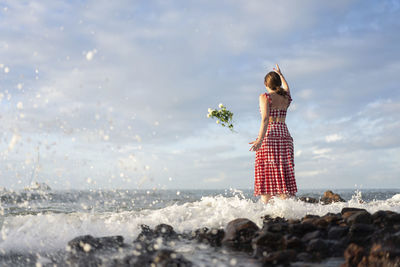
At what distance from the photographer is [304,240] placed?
4.76m

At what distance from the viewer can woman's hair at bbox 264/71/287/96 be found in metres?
8.03

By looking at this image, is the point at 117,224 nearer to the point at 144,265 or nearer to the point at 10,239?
the point at 10,239

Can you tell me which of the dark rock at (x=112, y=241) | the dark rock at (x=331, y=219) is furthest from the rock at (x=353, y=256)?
the dark rock at (x=112, y=241)

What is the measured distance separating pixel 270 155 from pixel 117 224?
147 inches

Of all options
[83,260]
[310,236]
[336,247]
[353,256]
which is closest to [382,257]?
[353,256]

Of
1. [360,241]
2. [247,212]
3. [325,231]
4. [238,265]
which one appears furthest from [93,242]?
[360,241]

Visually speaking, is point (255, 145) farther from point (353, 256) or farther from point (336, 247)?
point (353, 256)

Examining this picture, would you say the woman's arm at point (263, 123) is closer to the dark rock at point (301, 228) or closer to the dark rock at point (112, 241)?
the dark rock at point (301, 228)

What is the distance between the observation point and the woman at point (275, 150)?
26.4 feet

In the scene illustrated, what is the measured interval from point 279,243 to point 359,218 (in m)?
1.58

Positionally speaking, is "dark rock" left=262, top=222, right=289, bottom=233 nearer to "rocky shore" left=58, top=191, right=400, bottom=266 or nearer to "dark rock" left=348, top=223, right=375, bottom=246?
"rocky shore" left=58, top=191, right=400, bottom=266

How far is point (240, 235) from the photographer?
5391 millimetres

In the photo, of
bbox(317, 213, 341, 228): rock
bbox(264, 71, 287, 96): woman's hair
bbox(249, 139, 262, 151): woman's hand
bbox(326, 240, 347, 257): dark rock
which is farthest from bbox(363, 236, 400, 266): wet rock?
bbox(264, 71, 287, 96): woman's hair

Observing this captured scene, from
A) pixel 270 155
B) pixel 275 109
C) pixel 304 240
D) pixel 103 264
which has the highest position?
pixel 275 109
